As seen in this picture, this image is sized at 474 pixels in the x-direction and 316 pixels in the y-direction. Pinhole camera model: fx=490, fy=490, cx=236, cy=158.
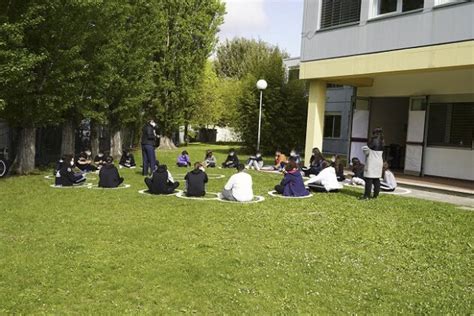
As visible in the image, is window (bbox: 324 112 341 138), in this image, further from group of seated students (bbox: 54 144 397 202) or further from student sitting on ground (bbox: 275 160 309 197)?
student sitting on ground (bbox: 275 160 309 197)

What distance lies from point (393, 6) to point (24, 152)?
1335 cm

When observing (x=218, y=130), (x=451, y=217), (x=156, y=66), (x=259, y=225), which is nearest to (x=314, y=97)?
(x=451, y=217)

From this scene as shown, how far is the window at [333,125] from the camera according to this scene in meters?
35.8

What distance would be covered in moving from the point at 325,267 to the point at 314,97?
43.3ft

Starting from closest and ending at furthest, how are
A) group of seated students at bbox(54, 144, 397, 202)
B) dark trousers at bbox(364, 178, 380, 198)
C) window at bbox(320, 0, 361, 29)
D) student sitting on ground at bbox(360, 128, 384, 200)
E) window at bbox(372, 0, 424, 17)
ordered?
group of seated students at bbox(54, 144, 397, 202) < student sitting on ground at bbox(360, 128, 384, 200) < dark trousers at bbox(364, 178, 380, 198) < window at bbox(372, 0, 424, 17) < window at bbox(320, 0, 361, 29)

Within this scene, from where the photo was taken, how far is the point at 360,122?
2069cm

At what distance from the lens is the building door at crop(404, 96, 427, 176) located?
18141 mm

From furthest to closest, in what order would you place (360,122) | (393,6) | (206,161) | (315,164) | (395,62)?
1. (206,161)
2. (360,122)
3. (315,164)
4. (393,6)
5. (395,62)

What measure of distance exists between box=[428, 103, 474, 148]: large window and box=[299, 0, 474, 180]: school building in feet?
0.11

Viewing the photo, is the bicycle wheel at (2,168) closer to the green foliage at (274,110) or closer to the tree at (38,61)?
the tree at (38,61)

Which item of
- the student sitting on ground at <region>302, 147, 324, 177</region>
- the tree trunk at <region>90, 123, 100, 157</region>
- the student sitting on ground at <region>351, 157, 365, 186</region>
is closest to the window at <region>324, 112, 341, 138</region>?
the student sitting on ground at <region>302, 147, 324, 177</region>

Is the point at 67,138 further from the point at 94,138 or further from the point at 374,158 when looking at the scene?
the point at 374,158

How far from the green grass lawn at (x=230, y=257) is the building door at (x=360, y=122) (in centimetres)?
918

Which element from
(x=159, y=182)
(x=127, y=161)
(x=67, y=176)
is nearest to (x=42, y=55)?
(x=67, y=176)
